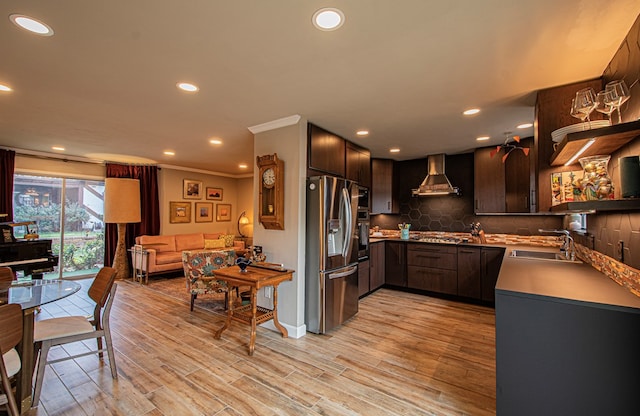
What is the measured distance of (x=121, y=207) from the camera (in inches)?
217

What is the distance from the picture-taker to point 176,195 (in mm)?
6828

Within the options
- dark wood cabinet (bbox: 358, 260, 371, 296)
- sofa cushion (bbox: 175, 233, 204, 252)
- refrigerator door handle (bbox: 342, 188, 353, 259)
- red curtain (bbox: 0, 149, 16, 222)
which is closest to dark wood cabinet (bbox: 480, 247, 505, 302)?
dark wood cabinet (bbox: 358, 260, 371, 296)

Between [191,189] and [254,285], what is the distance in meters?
5.28

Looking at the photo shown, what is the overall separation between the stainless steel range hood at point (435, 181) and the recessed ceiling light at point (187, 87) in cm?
397

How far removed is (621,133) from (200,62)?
2.55m

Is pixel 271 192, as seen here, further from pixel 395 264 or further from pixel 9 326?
pixel 395 264

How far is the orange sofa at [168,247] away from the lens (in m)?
5.53

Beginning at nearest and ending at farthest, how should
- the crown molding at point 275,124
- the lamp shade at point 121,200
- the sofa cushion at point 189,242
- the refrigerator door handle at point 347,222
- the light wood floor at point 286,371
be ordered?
the light wood floor at point 286,371 → the crown molding at point 275,124 → the refrigerator door handle at point 347,222 → the lamp shade at point 121,200 → the sofa cushion at point 189,242

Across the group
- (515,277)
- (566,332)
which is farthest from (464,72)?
(566,332)

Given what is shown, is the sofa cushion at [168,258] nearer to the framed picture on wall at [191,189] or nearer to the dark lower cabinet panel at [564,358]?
the framed picture on wall at [191,189]

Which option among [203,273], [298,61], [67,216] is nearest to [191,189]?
[67,216]

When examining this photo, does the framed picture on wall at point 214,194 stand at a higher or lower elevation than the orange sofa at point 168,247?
higher

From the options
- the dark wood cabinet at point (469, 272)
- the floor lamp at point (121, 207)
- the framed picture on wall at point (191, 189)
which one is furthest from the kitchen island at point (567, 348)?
the framed picture on wall at point (191, 189)

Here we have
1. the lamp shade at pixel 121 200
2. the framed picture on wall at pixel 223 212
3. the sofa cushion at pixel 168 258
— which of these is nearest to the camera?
the lamp shade at pixel 121 200
